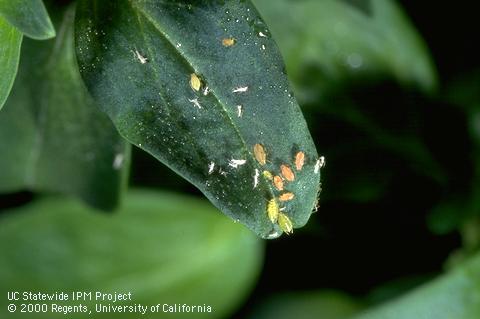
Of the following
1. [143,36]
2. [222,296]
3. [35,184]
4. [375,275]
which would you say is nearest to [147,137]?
[143,36]

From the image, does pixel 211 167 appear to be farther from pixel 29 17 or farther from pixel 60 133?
pixel 60 133

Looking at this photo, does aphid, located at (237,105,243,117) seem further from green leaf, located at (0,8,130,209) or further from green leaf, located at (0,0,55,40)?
green leaf, located at (0,8,130,209)

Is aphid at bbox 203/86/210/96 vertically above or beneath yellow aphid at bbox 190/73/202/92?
beneath

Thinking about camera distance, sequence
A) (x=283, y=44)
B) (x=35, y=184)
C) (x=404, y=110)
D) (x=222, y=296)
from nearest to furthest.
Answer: (x=35, y=184) → (x=222, y=296) → (x=283, y=44) → (x=404, y=110)

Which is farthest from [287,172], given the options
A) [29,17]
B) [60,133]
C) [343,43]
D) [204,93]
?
[343,43]

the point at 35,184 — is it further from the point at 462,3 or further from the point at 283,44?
the point at 462,3

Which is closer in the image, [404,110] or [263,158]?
[263,158]

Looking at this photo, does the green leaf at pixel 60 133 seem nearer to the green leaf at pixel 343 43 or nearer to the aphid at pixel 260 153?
the aphid at pixel 260 153

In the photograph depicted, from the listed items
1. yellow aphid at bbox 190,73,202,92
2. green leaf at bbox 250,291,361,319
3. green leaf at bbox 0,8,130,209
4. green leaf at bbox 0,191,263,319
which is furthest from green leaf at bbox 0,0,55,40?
green leaf at bbox 250,291,361,319
